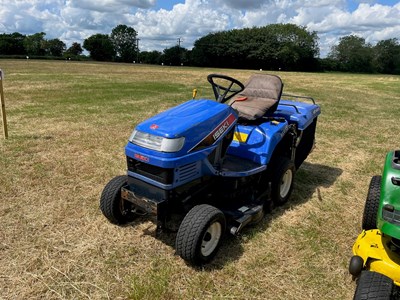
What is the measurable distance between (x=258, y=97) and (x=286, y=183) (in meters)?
1.13

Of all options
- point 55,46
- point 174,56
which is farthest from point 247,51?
point 55,46

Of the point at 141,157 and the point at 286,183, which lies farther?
the point at 286,183

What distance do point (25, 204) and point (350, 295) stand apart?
11.7 ft

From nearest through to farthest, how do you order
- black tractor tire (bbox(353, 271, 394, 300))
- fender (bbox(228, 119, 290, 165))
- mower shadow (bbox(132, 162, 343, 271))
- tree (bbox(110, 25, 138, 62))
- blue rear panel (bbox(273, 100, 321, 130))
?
black tractor tire (bbox(353, 271, 394, 300))
mower shadow (bbox(132, 162, 343, 271))
fender (bbox(228, 119, 290, 165))
blue rear panel (bbox(273, 100, 321, 130))
tree (bbox(110, 25, 138, 62))

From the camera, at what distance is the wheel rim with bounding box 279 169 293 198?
14.1 ft

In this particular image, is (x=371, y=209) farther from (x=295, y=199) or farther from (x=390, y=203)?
(x=295, y=199)

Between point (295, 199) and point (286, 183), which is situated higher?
point (286, 183)

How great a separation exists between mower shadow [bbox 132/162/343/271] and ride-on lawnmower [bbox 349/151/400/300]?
1.08 meters

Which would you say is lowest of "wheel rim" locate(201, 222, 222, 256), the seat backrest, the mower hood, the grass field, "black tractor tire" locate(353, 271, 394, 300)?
the grass field

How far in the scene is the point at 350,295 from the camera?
2836 mm

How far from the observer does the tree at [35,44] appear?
248ft

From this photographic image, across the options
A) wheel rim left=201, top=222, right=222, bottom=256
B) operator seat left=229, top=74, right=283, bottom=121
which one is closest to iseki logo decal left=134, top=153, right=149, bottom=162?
wheel rim left=201, top=222, right=222, bottom=256

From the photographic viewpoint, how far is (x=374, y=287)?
2.32 metres

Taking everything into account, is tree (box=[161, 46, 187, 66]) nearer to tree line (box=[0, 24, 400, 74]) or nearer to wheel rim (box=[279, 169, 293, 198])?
tree line (box=[0, 24, 400, 74])
